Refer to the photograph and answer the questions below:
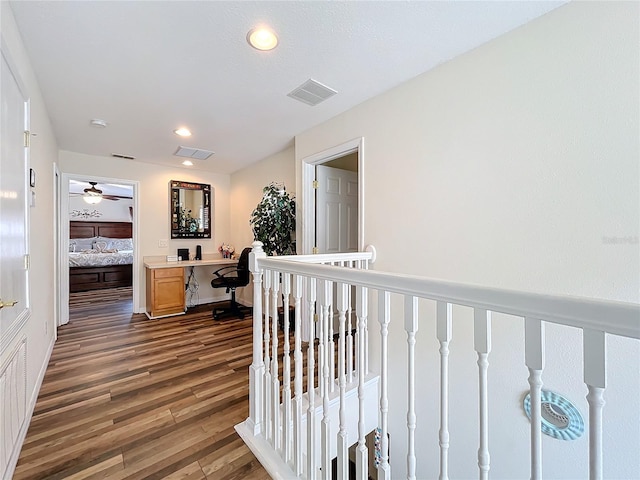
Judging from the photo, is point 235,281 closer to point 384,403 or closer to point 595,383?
point 384,403

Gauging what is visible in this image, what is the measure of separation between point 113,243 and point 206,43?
7726 mm

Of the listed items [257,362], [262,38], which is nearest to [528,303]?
[257,362]

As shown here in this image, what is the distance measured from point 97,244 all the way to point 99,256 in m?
1.35

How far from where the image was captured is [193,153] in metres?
3.85

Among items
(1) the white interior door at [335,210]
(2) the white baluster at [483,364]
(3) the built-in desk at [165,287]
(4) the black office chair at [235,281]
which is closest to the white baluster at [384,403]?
(2) the white baluster at [483,364]

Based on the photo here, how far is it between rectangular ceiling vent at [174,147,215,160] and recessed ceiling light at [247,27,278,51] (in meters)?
2.31

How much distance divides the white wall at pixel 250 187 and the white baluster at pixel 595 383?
11.2ft

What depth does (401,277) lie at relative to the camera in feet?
3.01

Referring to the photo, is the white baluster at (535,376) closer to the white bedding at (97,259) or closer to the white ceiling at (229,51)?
the white ceiling at (229,51)

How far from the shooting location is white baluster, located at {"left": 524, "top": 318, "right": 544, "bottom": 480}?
0.68 metres

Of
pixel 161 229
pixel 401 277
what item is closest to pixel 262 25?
pixel 401 277

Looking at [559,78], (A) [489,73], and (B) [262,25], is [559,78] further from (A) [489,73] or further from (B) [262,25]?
(B) [262,25]

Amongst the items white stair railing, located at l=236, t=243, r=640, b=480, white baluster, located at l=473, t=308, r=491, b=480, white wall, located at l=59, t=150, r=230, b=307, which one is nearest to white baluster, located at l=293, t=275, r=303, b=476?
white stair railing, located at l=236, t=243, r=640, b=480

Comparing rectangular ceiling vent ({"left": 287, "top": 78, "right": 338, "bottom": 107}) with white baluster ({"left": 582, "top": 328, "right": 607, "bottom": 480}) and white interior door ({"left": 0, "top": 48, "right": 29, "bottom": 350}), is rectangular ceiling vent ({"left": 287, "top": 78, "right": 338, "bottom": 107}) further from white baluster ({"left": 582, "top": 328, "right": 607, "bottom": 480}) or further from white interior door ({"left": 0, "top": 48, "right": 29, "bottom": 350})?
white baluster ({"left": 582, "top": 328, "right": 607, "bottom": 480})
